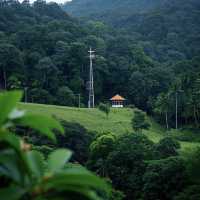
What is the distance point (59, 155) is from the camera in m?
1.19

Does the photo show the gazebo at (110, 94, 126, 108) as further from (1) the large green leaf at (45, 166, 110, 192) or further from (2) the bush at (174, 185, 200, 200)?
(1) the large green leaf at (45, 166, 110, 192)

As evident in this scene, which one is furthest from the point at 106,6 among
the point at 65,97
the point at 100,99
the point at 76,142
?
the point at 76,142

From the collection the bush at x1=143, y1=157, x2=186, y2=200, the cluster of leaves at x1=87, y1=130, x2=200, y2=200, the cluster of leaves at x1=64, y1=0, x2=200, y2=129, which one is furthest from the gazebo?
the bush at x1=143, y1=157, x2=186, y2=200

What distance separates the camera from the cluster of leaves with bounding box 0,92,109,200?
1.05m

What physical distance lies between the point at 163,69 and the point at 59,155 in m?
50.5

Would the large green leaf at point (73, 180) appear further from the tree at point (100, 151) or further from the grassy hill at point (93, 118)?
the grassy hill at point (93, 118)

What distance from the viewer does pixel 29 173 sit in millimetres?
1092

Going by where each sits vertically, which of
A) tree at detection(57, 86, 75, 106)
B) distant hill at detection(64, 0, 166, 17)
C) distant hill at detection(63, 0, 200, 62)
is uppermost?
distant hill at detection(64, 0, 166, 17)

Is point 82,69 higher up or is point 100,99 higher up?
point 82,69

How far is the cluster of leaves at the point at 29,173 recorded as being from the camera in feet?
3.44

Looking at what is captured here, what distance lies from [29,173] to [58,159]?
0.11m

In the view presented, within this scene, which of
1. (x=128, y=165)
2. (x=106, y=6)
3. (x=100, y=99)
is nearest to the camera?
(x=128, y=165)

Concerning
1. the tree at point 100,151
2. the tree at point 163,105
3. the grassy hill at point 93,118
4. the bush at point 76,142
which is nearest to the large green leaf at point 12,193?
the tree at point 100,151

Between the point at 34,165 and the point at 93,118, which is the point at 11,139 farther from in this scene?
the point at 93,118
